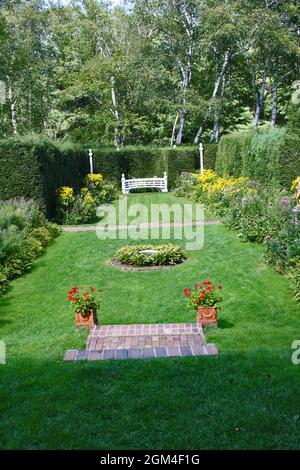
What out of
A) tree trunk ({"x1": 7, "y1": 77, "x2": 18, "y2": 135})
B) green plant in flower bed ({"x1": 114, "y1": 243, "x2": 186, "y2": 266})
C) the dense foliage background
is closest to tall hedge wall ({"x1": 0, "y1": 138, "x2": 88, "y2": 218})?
green plant in flower bed ({"x1": 114, "y1": 243, "x2": 186, "y2": 266})

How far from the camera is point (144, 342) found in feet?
16.3

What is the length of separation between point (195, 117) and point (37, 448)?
23.4m

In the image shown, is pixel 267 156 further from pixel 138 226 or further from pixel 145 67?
pixel 145 67

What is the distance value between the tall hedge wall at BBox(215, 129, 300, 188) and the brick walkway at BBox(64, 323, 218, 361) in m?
8.51

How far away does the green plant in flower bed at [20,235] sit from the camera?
8281mm

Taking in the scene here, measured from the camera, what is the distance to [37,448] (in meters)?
2.93

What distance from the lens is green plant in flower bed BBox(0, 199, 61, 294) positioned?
27.2 feet

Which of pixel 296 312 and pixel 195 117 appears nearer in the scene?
pixel 296 312

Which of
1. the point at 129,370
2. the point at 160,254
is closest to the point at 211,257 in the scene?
the point at 160,254

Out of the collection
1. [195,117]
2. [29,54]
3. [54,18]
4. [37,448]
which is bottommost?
[37,448]

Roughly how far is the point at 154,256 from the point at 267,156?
6811mm

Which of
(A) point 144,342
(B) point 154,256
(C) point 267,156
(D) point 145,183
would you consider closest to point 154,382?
(A) point 144,342

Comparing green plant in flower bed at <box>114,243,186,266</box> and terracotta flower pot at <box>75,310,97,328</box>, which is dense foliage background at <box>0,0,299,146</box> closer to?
green plant in flower bed at <box>114,243,186,266</box>

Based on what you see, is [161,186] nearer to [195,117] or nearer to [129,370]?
[195,117]
